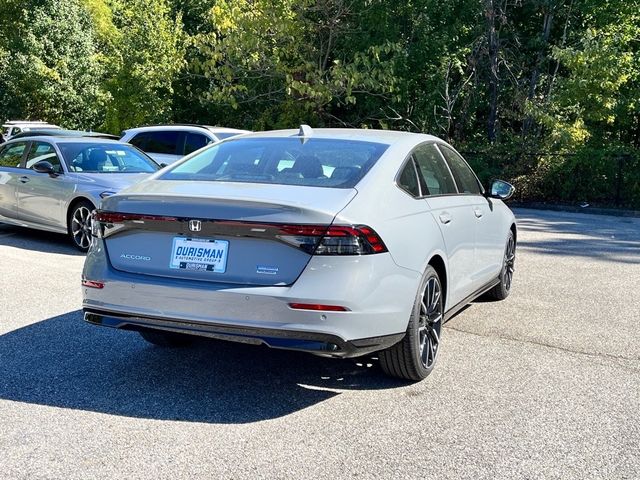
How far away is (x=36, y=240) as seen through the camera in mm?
11094

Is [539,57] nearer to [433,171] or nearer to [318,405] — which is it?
[433,171]

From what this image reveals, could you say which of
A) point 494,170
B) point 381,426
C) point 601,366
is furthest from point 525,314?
point 494,170

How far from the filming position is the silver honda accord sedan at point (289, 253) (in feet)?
13.5

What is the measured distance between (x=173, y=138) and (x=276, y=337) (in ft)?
38.3

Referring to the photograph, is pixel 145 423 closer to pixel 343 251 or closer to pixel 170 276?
pixel 170 276

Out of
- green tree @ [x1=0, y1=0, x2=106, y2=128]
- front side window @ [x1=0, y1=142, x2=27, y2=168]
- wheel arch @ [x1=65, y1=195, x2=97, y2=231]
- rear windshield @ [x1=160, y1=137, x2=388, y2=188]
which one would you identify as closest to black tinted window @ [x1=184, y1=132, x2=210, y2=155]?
front side window @ [x1=0, y1=142, x2=27, y2=168]

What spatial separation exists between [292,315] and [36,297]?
4019mm

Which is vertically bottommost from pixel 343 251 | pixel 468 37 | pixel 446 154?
pixel 343 251

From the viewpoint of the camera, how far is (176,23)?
27.9m

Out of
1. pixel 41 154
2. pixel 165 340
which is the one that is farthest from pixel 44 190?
pixel 165 340

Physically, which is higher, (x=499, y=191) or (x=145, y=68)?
(x=145, y=68)

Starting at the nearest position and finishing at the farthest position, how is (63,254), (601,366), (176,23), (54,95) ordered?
(601,366) → (63,254) → (176,23) → (54,95)

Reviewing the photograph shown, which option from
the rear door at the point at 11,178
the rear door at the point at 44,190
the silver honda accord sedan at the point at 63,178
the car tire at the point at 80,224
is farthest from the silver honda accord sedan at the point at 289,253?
the rear door at the point at 11,178

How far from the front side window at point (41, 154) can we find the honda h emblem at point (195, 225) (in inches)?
282
